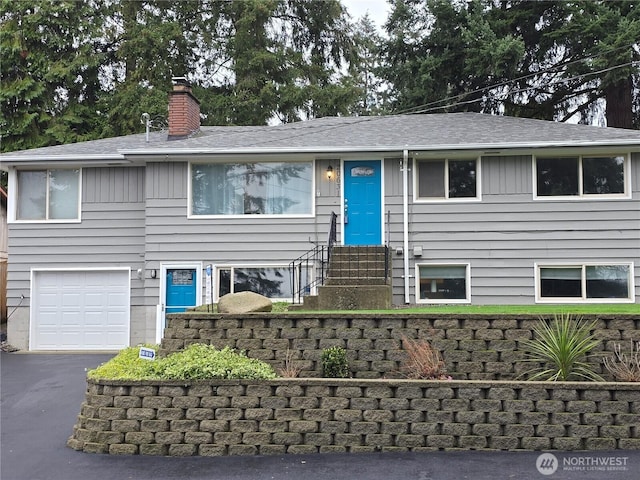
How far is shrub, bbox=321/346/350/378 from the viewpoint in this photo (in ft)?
23.0

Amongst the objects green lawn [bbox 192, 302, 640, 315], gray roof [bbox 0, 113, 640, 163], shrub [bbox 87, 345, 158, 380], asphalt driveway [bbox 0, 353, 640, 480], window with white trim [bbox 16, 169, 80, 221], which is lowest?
asphalt driveway [bbox 0, 353, 640, 480]

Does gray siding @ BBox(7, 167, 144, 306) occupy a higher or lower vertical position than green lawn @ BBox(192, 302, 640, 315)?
higher

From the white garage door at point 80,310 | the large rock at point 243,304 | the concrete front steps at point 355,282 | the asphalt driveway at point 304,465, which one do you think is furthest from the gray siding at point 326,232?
the asphalt driveway at point 304,465

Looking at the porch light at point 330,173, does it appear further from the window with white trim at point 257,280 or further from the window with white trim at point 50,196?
the window with white trim at point 50,196

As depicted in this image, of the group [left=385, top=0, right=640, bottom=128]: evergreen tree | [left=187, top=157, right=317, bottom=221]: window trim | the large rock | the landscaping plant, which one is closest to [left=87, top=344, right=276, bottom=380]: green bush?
the large rock

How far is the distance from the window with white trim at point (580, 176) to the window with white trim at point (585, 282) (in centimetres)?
151

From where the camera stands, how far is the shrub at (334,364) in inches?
276

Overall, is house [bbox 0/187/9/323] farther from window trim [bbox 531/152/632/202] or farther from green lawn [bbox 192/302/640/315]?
window trim [bbox 531/152/632/202]

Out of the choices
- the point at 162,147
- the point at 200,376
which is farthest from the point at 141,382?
the point at 162,147

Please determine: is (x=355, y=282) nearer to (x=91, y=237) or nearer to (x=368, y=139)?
(x=368, y=139)

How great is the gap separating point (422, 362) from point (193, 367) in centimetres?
276

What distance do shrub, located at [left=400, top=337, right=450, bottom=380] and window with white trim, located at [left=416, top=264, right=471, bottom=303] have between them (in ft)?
15.3

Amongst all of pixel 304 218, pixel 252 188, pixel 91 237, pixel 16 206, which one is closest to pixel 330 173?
pixel 304 218

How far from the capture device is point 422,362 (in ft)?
23.0
